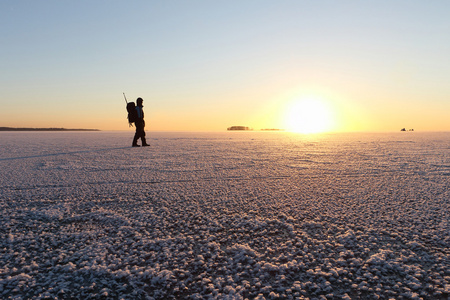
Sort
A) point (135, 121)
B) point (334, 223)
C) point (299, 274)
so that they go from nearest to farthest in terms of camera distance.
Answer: point (299, 274)
point (334, 223)
point (135, 121)

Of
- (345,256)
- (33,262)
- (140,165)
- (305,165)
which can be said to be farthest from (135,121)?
(345,256)

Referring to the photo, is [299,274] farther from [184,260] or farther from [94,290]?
[94,290]

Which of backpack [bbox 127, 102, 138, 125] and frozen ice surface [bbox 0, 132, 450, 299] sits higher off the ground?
backpack [bbox 127, 102, 138, 125]

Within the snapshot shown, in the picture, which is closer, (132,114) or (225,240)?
(225,240)

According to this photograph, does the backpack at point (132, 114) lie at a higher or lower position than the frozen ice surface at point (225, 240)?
higher

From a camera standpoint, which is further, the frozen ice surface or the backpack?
the backpack

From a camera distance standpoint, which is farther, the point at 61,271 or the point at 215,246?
the point at 215,246

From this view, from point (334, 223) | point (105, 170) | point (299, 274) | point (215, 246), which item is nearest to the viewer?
Answer: point (299, 274)

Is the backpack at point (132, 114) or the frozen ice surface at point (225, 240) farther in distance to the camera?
the backpack at point (132, 114)

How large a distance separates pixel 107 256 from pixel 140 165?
3.72 m

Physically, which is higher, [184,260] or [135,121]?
[135,121]

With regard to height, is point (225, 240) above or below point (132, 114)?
below

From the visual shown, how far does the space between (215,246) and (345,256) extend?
79cm

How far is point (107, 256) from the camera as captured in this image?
1.50m
